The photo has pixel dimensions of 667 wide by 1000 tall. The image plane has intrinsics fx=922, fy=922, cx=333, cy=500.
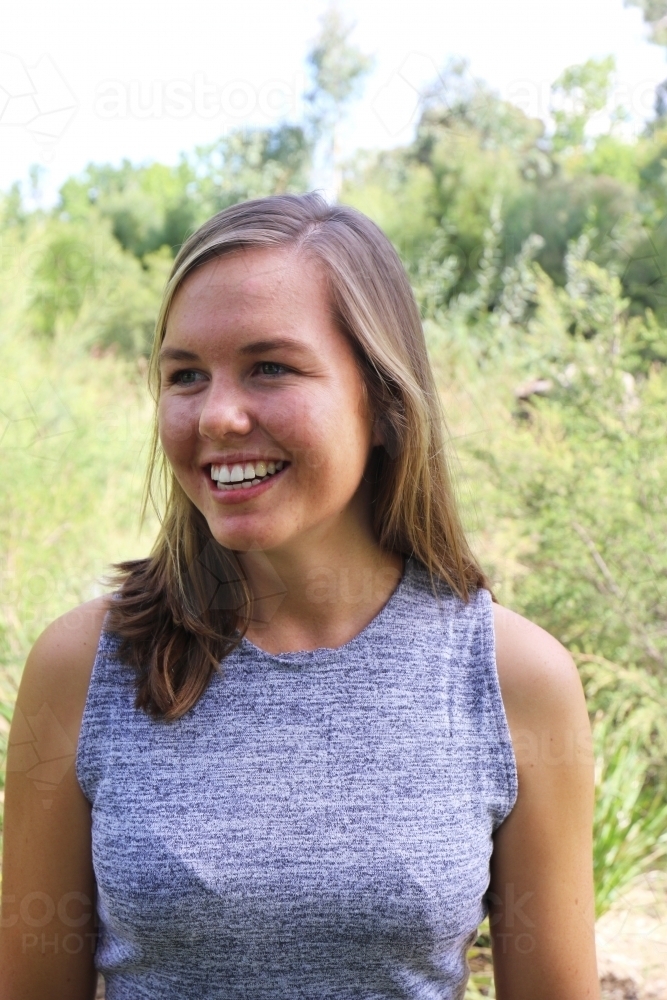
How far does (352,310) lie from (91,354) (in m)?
4.73

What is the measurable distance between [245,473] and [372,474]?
0.96 ft

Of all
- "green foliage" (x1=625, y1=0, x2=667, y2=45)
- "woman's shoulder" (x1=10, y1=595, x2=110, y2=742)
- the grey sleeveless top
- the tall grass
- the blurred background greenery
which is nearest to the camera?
the grey sleeveless top

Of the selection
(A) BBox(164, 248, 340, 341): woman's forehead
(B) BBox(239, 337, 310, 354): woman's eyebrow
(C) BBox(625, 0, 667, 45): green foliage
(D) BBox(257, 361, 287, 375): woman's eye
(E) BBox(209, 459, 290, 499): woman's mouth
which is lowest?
(E) BBox(209, 459, 290, 499): woman's mouth

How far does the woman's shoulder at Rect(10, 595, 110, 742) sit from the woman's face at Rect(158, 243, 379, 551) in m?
0.24

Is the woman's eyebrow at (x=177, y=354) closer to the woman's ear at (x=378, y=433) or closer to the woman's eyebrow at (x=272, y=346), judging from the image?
the woman's eyebrow at (x=272, y=346)

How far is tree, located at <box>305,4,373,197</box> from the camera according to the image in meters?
6.05

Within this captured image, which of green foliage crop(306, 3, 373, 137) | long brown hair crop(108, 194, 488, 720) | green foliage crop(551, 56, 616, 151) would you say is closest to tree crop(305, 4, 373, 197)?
green foliage crop(306, 3, 373, 137)

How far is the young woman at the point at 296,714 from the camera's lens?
1.08m

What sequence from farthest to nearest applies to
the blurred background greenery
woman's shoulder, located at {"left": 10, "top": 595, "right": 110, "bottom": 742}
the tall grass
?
the tall grass < the blurred background greenery < woman's shoulder, located at {"left": 10, "top": 595, "right": 110, "bottom": 742}

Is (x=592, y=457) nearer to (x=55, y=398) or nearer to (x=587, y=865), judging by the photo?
(x=587, y=865)

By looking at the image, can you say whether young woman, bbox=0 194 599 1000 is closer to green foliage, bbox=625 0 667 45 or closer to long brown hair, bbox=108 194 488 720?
long brown hair, bbox=108 194 488 720

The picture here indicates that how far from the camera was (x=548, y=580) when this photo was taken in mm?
3020

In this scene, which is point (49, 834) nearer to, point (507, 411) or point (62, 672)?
point (62, 672)

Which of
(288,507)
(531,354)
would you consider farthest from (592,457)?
(288,507)
